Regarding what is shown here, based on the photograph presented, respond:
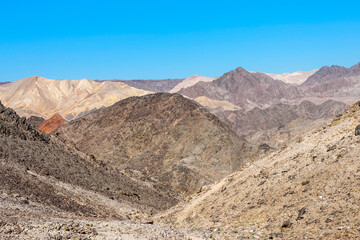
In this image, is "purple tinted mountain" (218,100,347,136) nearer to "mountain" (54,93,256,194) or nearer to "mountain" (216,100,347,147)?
"mountain" (216,100,347,147)

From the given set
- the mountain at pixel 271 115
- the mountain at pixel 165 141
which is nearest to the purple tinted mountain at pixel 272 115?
the mountain at pixel 271 115

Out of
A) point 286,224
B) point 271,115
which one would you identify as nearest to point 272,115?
point 271,115

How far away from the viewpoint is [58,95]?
543 ft

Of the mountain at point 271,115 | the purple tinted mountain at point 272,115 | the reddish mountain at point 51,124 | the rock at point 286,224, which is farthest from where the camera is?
the purple tinted mountain at point 272,115

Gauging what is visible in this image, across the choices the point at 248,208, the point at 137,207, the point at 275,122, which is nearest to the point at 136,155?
the point at 137,207

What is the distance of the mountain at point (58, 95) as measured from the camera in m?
143

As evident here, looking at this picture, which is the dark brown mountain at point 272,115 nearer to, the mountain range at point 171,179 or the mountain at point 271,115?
the mountain at point 271,115

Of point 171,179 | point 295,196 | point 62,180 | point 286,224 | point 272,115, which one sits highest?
point 272,115

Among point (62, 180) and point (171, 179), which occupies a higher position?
point (62, 180)

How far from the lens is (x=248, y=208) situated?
52.2 feet

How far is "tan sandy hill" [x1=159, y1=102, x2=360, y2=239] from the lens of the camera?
12875mm

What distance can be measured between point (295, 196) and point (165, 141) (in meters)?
44.0

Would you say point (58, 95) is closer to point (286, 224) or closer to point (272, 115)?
point (272, 115)

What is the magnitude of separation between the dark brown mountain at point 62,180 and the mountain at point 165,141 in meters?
11.7
